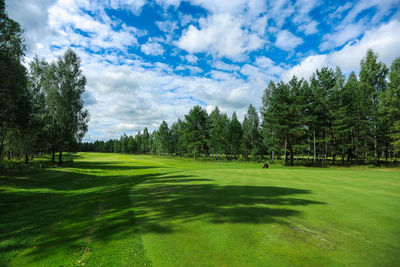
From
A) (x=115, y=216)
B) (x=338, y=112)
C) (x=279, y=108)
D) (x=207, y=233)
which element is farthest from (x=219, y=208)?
(x=338, y=112)

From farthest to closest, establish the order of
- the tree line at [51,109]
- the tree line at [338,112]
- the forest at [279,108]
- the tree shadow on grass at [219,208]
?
the tree line at [338,112] < the tree line at [51,109] < the forest at [279,108] < the tree shadow on grass at [219,208]

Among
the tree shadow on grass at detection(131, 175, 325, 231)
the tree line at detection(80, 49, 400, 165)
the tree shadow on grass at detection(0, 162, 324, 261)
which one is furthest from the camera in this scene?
the tree line at detection(80, 49, 400, 165)

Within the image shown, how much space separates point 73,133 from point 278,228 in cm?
4183

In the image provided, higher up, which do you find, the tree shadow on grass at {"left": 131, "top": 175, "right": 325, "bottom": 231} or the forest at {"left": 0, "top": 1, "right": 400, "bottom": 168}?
the forest at {"left": 0, "top": 1, "right": 400, "bottom": 168}

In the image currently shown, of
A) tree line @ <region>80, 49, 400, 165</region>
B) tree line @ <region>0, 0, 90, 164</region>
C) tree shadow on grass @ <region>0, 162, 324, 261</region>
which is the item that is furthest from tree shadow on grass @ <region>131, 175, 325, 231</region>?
tree line @ <region>80, 49, 400, 165</region>

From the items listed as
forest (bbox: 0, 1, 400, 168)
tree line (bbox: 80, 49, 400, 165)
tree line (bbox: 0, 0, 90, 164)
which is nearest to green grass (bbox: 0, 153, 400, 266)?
forest (bbox: 0, 1, 400, 168)

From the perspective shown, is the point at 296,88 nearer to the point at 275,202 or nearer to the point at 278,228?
the point at 275,202

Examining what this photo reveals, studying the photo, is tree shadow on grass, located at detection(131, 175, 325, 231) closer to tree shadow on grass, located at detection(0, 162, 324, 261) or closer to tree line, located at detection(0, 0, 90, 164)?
tree shadow on grass, located at detection(0, 162, 324, 261)

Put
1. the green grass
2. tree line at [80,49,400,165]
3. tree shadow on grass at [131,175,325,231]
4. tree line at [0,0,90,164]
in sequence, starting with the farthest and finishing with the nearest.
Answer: tree line at [80,49,400,165] < tree line at [0,0,90,164] < tree shadow on grass at [131,175,325,231] < the green grass

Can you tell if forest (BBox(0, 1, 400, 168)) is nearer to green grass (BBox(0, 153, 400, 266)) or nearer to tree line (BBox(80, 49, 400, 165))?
tree line (BBox(80, 49, 400, 165))

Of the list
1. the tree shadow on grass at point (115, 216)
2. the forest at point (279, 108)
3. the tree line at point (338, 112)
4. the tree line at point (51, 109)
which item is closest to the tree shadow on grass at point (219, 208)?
the tree shadow on grass at point (115, 216)

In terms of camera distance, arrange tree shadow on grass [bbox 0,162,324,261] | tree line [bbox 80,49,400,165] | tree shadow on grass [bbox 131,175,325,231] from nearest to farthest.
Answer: tree shadow on grass [bbox 0,162,324,261]
tree shadow on grass [bbox 131,175,325,231]
tree line [bbox 80,49,400,165]

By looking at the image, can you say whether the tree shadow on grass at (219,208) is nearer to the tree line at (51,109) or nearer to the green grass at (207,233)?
the green grass at (207,233)

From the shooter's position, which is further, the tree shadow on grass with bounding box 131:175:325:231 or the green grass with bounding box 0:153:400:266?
the tree shadow on grass with bounding box 131:175:325:231
